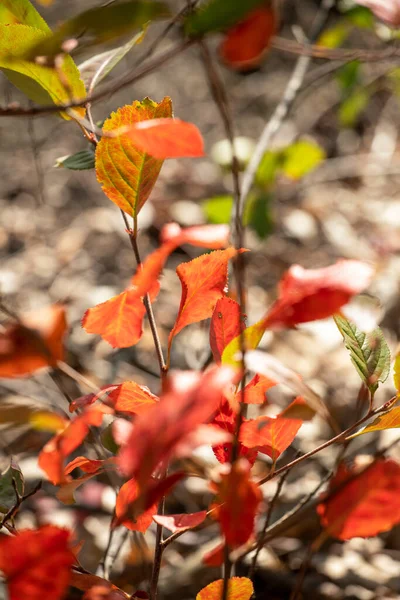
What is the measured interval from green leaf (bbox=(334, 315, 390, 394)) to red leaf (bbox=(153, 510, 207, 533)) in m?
0.18

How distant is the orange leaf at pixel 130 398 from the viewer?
0.46 metres

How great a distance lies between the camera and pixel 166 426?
295mm

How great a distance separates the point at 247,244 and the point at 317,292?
5.24 feet

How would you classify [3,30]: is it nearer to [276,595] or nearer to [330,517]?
[330,517]

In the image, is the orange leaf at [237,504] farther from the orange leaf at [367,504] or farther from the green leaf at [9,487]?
the green leaf at [9,487]

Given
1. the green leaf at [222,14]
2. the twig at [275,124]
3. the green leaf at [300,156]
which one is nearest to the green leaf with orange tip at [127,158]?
the green leaf at [222,14]

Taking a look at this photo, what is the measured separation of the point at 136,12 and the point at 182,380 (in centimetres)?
21

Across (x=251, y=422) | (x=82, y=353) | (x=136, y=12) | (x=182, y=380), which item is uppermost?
(x=136, y=12)

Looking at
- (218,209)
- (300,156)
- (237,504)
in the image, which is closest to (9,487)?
(237,504)

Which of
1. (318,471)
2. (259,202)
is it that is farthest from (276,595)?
(259,202)

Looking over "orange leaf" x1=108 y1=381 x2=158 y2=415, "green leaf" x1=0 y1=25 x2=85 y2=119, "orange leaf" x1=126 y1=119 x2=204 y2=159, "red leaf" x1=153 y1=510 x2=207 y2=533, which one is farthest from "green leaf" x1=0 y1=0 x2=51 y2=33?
"red leaf" x1=153 y1=510 x2=207 y2=533

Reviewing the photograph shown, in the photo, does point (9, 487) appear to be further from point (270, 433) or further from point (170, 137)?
point (170, 137)

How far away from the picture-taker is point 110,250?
180 centimetres

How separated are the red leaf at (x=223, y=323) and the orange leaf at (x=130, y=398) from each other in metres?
0.07
